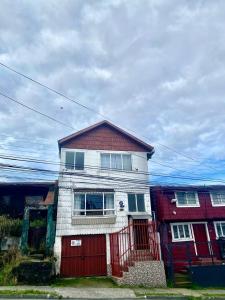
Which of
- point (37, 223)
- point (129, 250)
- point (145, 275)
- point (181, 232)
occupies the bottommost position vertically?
point (145, 275)

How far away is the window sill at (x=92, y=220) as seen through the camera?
16133 millimetres

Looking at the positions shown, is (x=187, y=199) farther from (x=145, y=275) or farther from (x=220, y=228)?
(x=145, y=275)

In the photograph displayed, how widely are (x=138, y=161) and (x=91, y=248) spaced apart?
8020mm

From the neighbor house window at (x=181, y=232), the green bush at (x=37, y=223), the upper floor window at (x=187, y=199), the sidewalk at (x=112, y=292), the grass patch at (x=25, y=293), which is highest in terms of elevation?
the upper floor window at (x=187, y=199)

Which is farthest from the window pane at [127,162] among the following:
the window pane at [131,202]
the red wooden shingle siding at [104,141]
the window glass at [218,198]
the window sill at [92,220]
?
the window glass at [218,198]

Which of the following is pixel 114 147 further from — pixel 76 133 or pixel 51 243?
pixel 51 243

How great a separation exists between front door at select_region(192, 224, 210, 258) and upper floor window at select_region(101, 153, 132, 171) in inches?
306

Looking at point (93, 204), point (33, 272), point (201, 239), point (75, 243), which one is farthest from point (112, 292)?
point (201, 239)

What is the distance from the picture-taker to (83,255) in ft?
51.1

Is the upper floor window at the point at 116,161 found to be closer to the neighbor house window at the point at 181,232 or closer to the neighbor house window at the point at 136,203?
the neighbor house window at the point at 136,203

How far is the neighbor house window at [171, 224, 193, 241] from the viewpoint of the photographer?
19.0 m

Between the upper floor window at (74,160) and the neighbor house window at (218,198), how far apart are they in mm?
12195

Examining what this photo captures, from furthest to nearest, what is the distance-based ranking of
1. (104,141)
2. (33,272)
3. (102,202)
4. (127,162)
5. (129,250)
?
(104,141) < (127,162) < (102,202) < (129,250) < (33,272)

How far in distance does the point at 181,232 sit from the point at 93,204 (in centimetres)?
810
